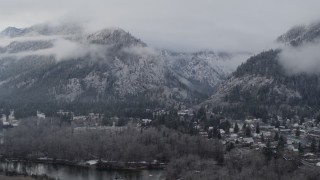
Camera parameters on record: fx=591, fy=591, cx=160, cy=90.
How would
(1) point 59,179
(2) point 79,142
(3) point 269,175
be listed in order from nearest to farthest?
(3) point 269,175
(1) point 59,179
(2) point 79,142

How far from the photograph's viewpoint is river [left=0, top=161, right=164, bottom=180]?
11975 cm

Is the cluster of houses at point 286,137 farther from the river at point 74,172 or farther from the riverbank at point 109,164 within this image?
the river at point 74,172

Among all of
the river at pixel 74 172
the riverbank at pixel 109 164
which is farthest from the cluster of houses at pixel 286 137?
the river at pixel 74 172

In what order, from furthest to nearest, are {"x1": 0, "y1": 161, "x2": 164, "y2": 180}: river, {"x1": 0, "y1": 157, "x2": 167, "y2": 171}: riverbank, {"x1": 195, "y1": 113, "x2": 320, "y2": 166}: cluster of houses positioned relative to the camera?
{"x1": 0, "y1": 157, "x2": 167, "y2": 171}: riverbank, {"x1": 195, "y1": 113, "x2": 320, "y2": 166}: cluster of houses, {"x1": 0, "y1": 161, "x2": 164, "y2": 180}: river

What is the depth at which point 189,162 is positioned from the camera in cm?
12100

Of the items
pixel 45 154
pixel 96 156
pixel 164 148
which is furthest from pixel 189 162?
pixel 45 154

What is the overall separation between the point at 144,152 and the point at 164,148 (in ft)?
16.8

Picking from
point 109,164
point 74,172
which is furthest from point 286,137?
point 74,172

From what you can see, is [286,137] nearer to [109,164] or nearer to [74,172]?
[109,164]

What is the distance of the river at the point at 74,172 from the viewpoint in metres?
120

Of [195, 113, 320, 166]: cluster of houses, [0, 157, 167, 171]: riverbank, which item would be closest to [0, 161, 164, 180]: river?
[0, 157, 167, 171]: riverbank

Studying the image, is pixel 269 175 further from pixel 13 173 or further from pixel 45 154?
pixel 45 154

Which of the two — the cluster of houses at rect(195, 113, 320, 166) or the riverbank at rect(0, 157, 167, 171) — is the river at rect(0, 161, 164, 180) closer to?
the riverbank at rect(0, 157, 167, 171)

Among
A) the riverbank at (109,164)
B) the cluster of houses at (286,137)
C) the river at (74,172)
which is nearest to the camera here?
the river at (74,172)
